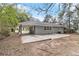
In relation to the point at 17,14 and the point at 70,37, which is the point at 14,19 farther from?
the point at 70,37

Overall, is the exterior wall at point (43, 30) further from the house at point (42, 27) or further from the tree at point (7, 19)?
the tree at point (7, 19)

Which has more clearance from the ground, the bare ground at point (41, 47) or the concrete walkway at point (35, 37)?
Answer: the concrete walkway at point (35, 37)

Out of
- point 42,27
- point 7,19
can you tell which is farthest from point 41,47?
point 7,19

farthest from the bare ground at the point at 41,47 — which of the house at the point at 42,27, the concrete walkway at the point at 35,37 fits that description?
the house at the point at 42,27

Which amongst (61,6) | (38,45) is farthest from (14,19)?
(61,6)

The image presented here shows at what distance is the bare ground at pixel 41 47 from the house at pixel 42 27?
0.49 ft

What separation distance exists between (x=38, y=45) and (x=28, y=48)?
153 millimetres

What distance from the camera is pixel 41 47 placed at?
3170 millimetres

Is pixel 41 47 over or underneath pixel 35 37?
underneath

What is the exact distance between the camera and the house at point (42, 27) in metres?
3.13

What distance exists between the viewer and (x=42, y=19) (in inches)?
125

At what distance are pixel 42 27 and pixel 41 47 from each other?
294 mm

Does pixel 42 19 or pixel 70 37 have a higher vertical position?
pixel 42 19

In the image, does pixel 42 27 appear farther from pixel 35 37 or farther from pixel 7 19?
pixel 7 19
